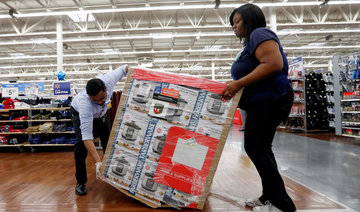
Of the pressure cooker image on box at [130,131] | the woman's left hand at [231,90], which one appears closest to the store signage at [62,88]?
the pressure cooker image on box at [130,131]

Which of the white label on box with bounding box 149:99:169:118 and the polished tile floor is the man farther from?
the polished tile floor

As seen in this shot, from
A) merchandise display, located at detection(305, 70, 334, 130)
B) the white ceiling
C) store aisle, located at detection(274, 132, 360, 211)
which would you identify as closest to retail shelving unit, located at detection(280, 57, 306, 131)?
merchandise display, located at detection(305, 70, 334, 130)

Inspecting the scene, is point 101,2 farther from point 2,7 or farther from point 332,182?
point 332,182

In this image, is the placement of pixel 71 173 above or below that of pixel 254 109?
below

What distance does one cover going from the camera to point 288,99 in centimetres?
142

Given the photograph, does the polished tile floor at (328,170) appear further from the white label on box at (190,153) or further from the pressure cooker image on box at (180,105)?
the pressure cooker image on box at (180,105)

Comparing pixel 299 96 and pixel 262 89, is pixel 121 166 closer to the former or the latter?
pixel 262 89

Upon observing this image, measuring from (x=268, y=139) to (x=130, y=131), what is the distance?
1.09 metres

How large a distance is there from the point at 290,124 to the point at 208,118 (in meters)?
6.96

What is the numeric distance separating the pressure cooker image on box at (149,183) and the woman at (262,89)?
0.79 metres

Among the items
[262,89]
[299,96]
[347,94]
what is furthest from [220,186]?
[299,96]

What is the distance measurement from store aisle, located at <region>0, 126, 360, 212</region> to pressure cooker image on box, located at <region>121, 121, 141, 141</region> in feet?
1.93

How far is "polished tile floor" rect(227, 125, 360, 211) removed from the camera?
1.97m

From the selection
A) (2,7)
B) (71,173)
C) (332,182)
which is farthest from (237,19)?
(2,7)
